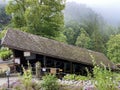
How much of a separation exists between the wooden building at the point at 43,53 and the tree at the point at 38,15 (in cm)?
729

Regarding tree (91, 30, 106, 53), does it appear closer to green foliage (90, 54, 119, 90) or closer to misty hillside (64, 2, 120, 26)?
misty hillside (64, 2, 120, 26)

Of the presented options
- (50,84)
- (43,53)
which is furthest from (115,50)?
(50,84)

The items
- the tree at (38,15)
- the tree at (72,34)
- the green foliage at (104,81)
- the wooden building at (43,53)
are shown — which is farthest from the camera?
the tree at (72,34)

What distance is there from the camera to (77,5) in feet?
433

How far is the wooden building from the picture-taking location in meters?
21.1

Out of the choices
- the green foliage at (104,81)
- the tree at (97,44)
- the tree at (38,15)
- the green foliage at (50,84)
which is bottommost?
the tree at (97,44)

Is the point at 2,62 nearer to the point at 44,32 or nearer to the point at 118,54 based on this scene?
the point at 44,32

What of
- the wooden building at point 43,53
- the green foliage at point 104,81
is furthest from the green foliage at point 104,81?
the wooden building at point 43,53

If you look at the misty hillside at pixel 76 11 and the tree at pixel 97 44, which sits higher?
the misty hillside at pixel 76 11

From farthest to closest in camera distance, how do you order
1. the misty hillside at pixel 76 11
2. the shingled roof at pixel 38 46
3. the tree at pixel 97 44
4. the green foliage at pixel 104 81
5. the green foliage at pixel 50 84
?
the misty hillside at pixel 76 11 < the tree at pixel 97 44 < the shingled roof at pixel 38 46 < the green foliage at pixel 50 84 < the green foliage at pixel 104 81

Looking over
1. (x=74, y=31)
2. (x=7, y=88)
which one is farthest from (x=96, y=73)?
(x=74, y=31)

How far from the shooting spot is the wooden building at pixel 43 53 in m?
21.1

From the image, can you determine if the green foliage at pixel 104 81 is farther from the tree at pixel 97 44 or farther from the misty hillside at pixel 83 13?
the misty hillside at pixel 83 13

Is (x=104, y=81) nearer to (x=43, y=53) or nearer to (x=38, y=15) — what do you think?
(x=43, y=53)
